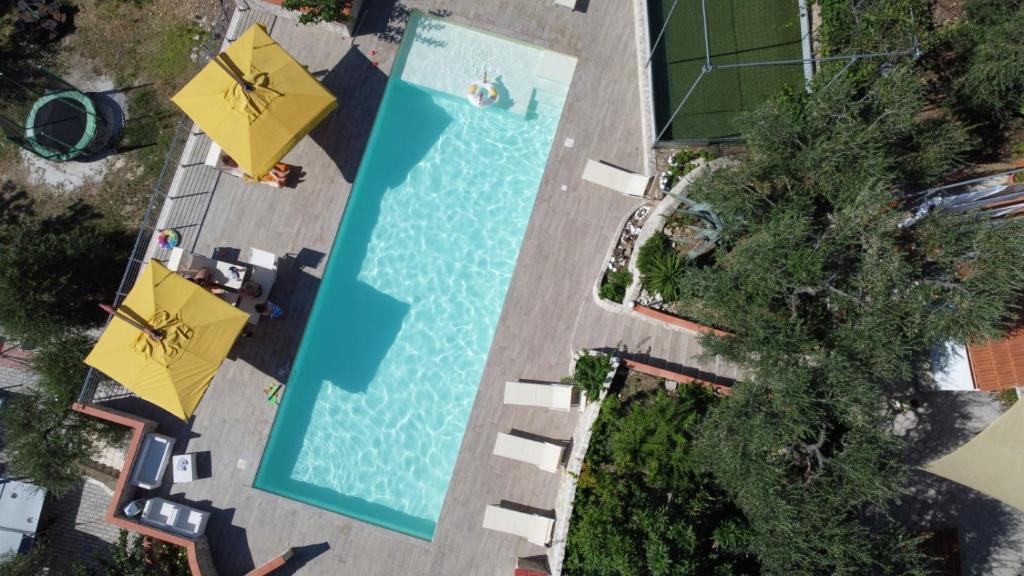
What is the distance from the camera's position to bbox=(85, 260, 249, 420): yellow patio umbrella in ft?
48.5

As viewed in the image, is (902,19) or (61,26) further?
(61,26)

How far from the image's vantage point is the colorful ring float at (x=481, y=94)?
1775 centimetres

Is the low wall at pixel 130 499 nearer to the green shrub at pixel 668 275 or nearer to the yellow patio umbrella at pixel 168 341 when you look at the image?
the yellow patio umbrella at pixel 168 341

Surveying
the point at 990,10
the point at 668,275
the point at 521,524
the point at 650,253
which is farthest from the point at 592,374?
the point at 990,10

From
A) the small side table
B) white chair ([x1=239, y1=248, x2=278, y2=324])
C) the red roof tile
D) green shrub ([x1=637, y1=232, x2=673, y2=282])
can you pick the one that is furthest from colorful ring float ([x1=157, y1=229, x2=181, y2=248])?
the red roof tile

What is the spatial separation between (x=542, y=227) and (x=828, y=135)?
7775 mm

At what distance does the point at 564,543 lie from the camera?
14.9 meters

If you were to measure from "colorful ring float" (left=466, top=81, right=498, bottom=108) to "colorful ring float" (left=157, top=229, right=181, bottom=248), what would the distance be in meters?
9.87

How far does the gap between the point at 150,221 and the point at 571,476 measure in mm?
14995

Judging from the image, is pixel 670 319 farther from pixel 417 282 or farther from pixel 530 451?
pixel 417 282

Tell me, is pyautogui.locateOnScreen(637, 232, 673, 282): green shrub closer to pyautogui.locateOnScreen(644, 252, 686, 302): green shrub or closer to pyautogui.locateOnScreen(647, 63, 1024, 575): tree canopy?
pyautogui.locateOnScreen(644, 252, 686, 302): green shrub

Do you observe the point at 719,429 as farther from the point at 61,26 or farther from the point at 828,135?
the point at 61,26

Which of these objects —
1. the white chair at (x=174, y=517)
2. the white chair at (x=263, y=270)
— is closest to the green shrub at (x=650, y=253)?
the white chair at (x=263, y=270)

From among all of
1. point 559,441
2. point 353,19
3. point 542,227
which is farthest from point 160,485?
point 353,19
